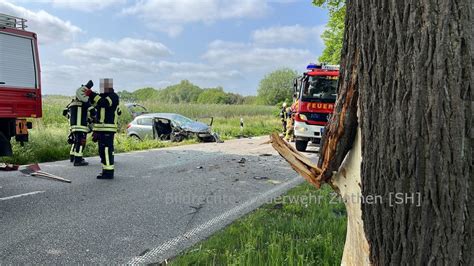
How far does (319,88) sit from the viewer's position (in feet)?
38.1

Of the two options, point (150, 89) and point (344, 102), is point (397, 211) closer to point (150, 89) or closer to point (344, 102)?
point (344, 102)

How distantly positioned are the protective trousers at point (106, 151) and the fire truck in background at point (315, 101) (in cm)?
628

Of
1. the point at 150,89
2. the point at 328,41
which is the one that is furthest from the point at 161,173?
the point at 150,89

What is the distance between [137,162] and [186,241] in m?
6.03

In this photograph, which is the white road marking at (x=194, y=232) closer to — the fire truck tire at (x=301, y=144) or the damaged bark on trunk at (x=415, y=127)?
the damaged bark on trunk at (x=415, y=127)

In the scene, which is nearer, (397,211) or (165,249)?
(397,211)

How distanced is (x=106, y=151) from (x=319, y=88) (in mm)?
6842

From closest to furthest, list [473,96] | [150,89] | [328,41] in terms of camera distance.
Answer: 1. [473,96]
2. [328,41]
3. [150,89]

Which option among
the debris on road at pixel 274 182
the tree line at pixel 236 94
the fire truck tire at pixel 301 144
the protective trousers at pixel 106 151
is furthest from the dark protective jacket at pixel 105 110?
the tree line at pixel 236 94

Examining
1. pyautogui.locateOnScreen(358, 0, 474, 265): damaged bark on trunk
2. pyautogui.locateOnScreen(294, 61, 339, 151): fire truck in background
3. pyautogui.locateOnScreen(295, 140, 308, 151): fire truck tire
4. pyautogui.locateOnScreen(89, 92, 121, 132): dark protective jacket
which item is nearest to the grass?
pyautogui.locateOnScreen(358, 0, 474, 265): damaged bark on trunk

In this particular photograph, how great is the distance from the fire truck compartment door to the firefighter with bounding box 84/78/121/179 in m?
1.02

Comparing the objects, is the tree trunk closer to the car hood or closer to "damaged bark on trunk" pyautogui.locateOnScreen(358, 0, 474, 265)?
"damaged bark on trunk" pyautogui.locateOnScreen(358, 0, 474, 265)

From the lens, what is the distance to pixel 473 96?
4.68ft

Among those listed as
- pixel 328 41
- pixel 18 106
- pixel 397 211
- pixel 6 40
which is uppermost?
pixel 328 41
